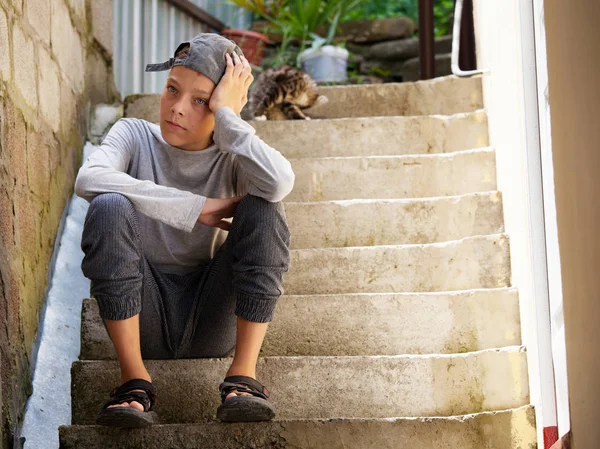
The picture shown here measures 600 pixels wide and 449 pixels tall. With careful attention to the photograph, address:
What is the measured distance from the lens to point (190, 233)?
6.91 ft

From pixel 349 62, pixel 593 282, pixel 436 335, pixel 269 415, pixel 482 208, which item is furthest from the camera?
pixel 349 62

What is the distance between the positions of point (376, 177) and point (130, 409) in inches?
62.1

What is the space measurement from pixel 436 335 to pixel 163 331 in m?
0.76

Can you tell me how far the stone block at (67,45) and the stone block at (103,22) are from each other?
28 cm

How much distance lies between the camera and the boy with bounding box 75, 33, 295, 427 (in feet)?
6.16

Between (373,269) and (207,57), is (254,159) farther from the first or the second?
(373,269)

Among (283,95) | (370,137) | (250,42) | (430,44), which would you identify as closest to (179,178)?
(370,137)

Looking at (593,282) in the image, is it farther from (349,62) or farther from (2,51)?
(349,62)

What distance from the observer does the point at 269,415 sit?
187cm

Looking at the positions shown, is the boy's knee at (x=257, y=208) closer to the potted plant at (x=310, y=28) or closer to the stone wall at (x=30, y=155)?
the stone wall at (x=30, y=155)

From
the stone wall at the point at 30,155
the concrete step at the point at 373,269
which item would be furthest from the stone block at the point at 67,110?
the concrete step at the point at 373,269

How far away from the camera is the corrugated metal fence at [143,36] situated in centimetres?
396

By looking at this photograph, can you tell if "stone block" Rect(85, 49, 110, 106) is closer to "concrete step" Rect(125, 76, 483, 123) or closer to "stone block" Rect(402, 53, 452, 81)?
"concrete step" Rect(125, 76, 483, 123)

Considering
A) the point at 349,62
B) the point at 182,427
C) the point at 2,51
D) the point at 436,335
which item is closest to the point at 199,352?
the point at 182,427
